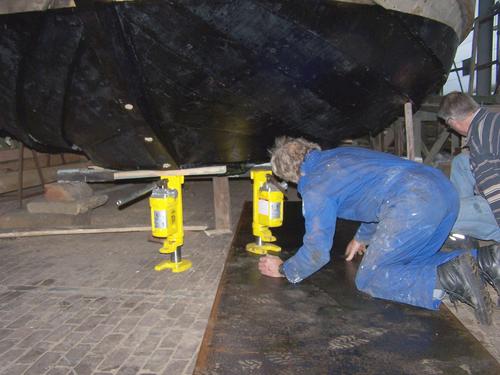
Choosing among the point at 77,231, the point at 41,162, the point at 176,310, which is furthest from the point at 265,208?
the point at 41,162

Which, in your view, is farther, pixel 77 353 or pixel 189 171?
pixel 189 171

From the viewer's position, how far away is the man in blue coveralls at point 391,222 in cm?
211

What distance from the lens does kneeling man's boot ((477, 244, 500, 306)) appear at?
7.52 feet

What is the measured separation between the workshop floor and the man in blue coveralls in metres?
0.42

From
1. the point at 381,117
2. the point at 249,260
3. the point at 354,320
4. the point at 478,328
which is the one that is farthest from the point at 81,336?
the point at 381,117

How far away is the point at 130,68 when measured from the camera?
2.13m

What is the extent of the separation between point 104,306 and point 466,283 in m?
2.15

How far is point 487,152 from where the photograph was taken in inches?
93.4

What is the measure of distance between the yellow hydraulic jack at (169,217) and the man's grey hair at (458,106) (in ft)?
6.25

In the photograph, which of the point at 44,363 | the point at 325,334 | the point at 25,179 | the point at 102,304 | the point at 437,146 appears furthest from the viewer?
the point at 25,179

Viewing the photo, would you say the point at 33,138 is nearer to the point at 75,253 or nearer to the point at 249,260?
the point at 75,253

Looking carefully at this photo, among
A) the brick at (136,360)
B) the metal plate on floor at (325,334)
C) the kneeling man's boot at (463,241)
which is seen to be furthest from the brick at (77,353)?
the kneeling man's boot at (463,241)

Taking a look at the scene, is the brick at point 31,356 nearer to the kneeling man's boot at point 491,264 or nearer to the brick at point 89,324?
the brick at point 89,324

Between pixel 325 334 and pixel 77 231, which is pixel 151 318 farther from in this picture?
pixel 77 231
